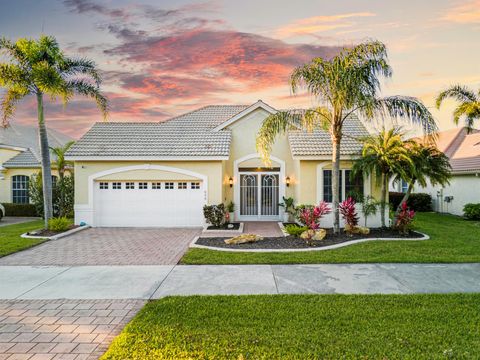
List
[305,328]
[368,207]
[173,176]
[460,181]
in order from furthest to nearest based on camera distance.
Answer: [460,181] → [173,176] → [368,207] → [305,328]

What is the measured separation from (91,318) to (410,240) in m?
10.4

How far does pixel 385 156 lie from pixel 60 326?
38.6 ft

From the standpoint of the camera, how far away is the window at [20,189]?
65.3ft

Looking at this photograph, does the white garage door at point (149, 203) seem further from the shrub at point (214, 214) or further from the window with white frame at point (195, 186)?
the shrub at point (214, 214)

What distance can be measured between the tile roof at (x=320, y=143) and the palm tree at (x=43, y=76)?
9.66 m

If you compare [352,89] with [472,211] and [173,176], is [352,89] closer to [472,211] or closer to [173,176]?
[173,176]

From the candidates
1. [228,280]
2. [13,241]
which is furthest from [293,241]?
[13,241]

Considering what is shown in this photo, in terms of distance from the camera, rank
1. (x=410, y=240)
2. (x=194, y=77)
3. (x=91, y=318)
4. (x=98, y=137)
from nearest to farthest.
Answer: (x=91, y=318) → (x=410, y=240) → (x=98, y=137) → (x=194, y=77)

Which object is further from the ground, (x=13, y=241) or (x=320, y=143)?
(x=320, y=143)

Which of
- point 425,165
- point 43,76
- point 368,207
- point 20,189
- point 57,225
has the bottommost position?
point 57,225

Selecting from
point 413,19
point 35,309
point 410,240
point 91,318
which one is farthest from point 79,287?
point 413,19

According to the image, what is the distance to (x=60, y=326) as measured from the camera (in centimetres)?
470

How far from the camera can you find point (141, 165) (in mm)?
14539

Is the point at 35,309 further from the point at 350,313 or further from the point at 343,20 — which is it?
the point at 343,20
